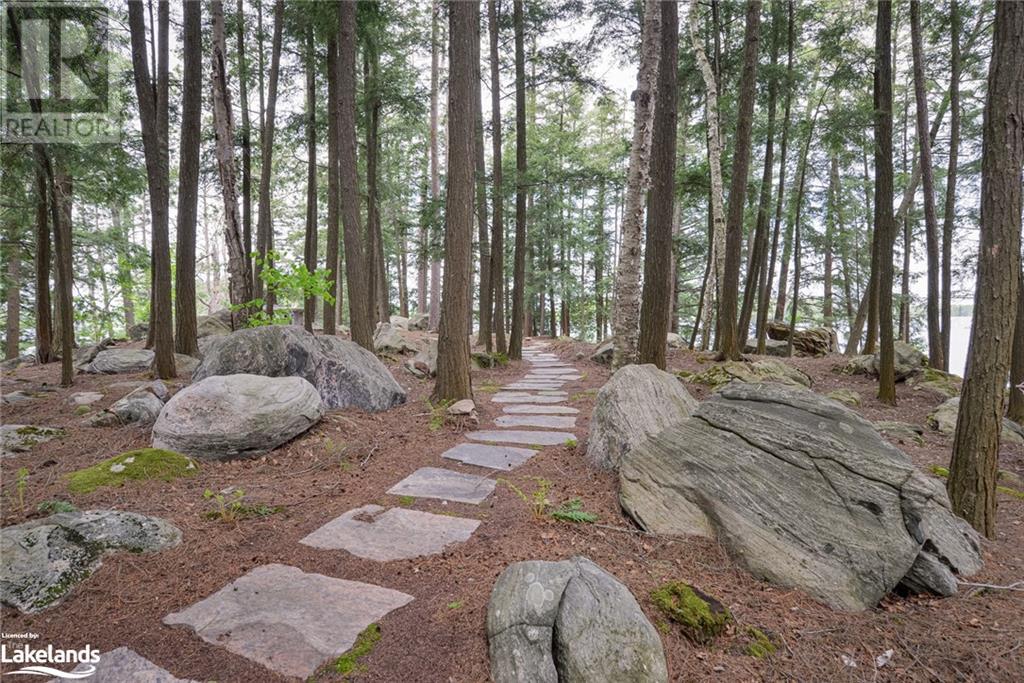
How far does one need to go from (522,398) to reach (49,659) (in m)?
5.68

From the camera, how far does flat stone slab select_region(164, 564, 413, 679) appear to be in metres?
1.79

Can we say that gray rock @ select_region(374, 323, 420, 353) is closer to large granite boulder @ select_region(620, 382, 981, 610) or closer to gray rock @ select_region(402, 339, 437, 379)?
gray rock @ select_region(402, 339, 437, 379)

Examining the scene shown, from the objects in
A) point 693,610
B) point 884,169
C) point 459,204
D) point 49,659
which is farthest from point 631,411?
point 884,169

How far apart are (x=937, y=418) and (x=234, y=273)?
12558 mm

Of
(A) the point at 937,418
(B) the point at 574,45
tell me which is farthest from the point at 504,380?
(B) the point at 574,45

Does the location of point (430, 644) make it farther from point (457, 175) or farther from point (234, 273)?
point (234, 273)

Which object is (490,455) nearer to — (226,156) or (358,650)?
(358,650)

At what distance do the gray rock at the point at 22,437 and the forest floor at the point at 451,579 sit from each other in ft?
0.43

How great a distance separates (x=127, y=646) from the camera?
178 centimetres

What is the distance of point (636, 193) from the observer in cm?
714

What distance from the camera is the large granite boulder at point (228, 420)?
385 centimetres

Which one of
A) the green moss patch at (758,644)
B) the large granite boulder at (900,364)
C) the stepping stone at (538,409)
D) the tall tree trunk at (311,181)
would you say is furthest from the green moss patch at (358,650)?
the large granite boulder at (900,364)

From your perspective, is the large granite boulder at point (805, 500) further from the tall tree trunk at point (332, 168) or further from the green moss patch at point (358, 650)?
the tall tree trunk at point (332, 168)

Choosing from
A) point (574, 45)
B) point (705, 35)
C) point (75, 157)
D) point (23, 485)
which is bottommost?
point (23, 485)
